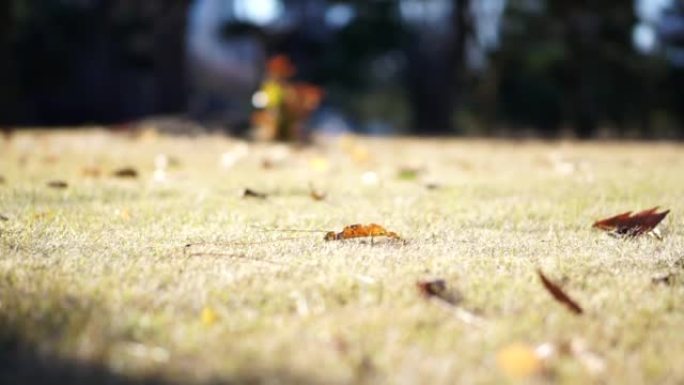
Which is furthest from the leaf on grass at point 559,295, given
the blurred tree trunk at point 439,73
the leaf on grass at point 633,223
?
the blurred tree trunk at point 439,73

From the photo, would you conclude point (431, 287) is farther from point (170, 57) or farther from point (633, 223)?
point (170, 57)

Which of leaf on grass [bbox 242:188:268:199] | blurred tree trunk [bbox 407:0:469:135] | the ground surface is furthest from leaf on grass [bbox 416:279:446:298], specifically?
blurred tree trunk [bbox 407:0:469:135]

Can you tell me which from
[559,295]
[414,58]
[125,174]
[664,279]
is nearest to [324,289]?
[559,295]

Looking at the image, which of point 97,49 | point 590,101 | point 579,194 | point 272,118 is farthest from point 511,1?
point 579,194

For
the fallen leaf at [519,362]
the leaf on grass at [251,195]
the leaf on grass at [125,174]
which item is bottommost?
the leaf on grass at [125,174]

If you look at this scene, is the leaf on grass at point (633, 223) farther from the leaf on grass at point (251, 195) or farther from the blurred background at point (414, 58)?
the blurred background at point (414, 58)
